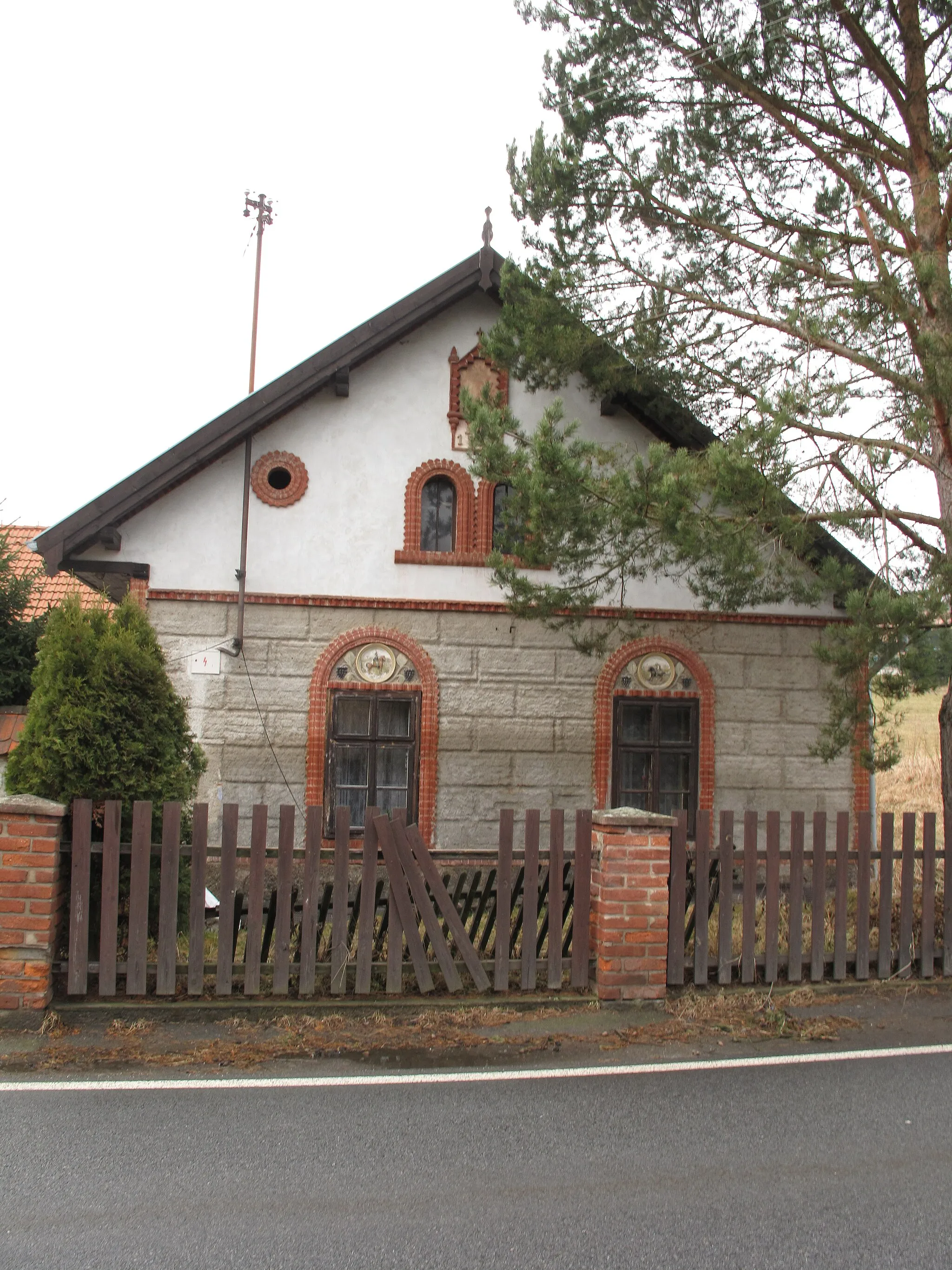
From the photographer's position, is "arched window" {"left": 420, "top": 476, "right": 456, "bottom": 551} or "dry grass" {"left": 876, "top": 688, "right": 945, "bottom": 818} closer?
"arched window" {"left": 420, "top": 476, "right": 456, "bottom": 551}

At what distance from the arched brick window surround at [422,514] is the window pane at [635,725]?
243 centimetres

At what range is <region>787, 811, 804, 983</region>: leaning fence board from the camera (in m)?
7.32

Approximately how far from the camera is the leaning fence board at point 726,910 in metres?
7.11

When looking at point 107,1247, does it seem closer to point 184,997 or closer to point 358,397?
point 184,997

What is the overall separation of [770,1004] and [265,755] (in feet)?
20.4

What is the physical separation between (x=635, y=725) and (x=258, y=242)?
26066 millimetres

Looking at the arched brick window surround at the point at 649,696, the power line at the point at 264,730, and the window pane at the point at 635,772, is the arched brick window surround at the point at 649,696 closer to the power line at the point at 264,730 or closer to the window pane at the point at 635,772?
the window pane at the point at 635,772

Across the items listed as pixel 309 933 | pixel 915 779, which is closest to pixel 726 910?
pixel 309 933

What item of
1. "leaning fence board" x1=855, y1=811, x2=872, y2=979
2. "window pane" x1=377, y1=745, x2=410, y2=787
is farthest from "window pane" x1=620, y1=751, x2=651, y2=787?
"leaning fence board" x1=855, y1=811, x2=872, y2=979

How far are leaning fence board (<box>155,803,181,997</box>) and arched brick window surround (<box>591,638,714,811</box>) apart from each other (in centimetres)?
622

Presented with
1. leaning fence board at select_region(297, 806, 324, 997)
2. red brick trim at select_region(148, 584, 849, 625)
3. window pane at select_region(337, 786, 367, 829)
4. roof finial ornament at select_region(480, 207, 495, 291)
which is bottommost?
leaning fence board at select_region(297, 806, 324, 997)

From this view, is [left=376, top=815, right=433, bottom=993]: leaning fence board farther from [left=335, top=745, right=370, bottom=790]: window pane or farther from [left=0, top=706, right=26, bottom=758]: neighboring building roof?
[left=0, top=706, right=26, bottom=758]: neighboring building roof

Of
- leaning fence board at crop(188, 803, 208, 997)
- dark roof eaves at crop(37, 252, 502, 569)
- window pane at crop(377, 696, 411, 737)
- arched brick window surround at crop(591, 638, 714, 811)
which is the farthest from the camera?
arched brick window surround at crop(591, 638, 714, 811)

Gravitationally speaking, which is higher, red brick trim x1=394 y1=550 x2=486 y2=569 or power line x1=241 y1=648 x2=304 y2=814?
red brick trim x1=394 y1=550 x2=486 y2=569
